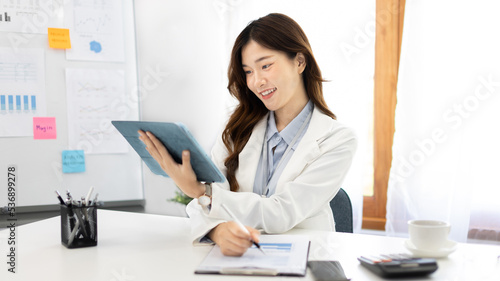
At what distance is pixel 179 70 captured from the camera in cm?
289

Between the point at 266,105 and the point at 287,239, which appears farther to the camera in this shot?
the point at 266,105

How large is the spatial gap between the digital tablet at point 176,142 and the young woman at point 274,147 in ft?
0.08

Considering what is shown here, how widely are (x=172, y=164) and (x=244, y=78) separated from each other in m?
0.69

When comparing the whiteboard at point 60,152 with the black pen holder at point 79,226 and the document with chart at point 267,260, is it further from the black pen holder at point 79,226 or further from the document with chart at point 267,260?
the document with chart at point 267,260

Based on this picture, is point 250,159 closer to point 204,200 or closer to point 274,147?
point 274,147

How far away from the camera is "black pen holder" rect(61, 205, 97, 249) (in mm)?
1297

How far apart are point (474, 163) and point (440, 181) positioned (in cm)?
20

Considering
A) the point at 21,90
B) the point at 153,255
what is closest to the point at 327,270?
the point at 153,255

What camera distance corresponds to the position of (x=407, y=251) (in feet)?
3.95

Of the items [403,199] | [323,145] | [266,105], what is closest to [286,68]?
[266,105]

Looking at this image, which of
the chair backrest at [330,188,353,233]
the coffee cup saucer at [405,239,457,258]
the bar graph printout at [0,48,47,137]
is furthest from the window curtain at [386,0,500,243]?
the bar graph printout at [0,48,47,137]

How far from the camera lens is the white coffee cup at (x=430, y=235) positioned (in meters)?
1.13

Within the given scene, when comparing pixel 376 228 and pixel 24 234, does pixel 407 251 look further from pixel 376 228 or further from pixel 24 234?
pixel 376 228

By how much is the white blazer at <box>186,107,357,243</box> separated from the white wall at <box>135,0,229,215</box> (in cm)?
104
